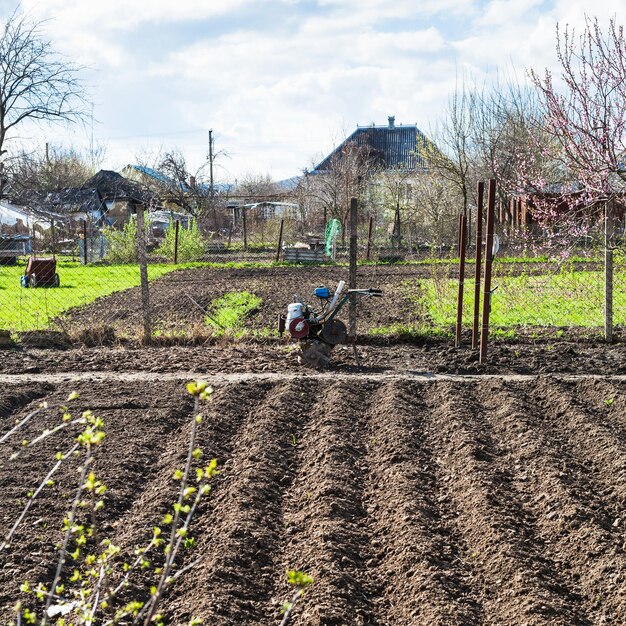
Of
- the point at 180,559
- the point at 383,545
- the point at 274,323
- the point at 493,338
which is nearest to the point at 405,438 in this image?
the point at 383,545

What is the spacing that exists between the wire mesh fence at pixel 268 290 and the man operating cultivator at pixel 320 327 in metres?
1.81

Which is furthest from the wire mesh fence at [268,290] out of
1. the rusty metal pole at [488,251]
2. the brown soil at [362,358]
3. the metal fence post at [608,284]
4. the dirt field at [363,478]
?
the dirt field at [363,478]

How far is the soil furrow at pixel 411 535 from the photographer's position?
11.9 ft

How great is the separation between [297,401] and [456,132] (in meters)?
24.9

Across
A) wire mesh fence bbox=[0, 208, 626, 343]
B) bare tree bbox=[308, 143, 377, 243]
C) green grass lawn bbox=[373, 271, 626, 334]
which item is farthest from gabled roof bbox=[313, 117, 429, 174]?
green grass lawn bbox=[373, 271, 626, 334]

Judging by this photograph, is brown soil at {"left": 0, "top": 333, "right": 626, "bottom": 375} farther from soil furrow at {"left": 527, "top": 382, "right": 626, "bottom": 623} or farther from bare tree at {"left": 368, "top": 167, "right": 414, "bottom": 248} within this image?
bare tree at {"left": 368, "top": 167, "right": 414, "bottom": 248}

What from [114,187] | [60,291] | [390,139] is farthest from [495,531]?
[390,139]

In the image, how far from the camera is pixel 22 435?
6.16 meters

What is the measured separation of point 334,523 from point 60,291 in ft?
45.5

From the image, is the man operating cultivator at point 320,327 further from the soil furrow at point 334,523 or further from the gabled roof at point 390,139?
the gabled roof at point 390,139

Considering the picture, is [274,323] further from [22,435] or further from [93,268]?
[93,268]

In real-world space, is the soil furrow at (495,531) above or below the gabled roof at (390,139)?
below

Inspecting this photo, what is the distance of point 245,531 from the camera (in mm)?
4312

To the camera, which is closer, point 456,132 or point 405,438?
point 405,438
